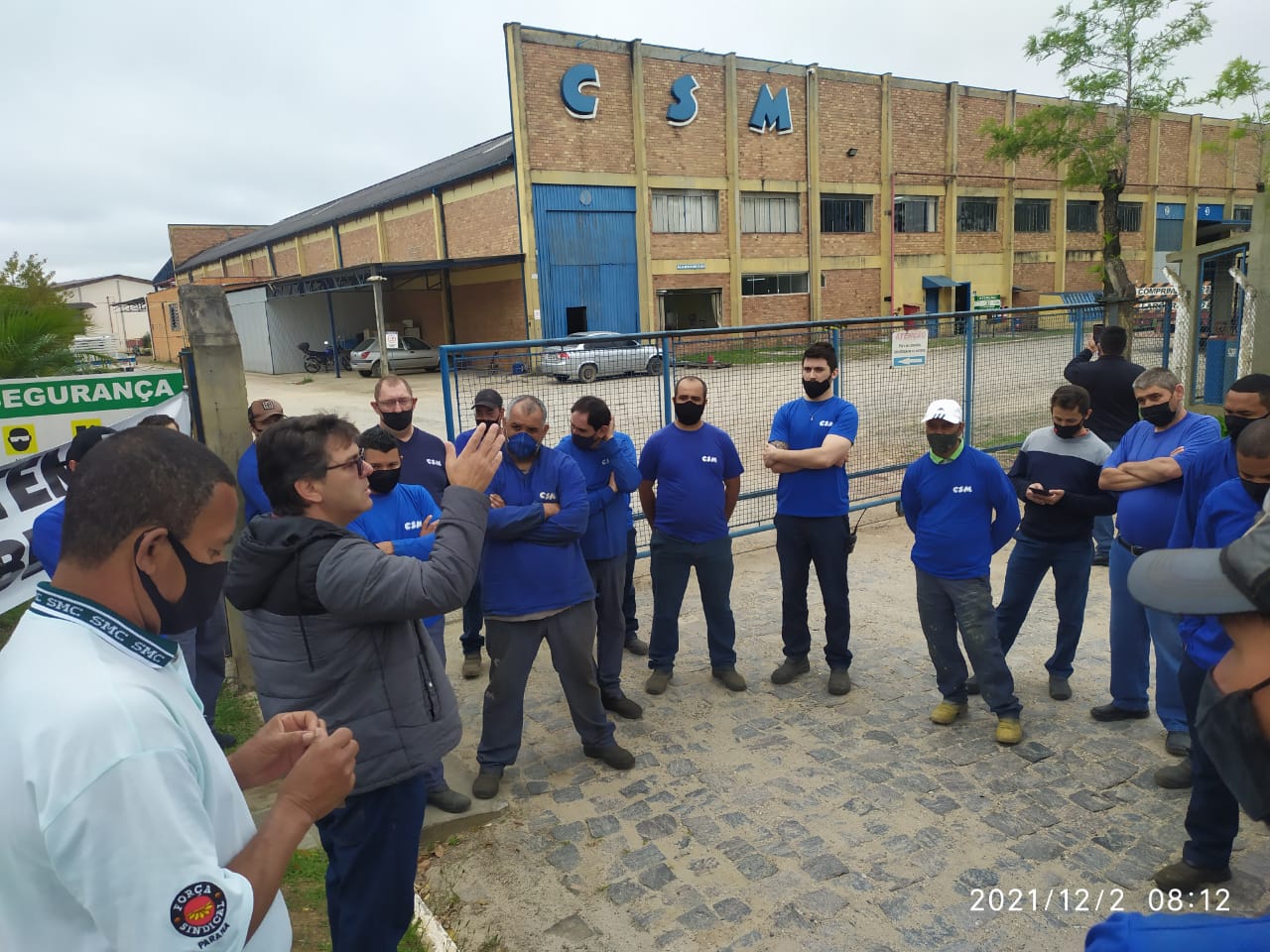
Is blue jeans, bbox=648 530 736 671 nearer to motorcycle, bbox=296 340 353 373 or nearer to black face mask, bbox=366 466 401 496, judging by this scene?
black face mask, bbox=366 466 401 496

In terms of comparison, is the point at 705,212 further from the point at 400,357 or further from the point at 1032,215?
the point at 1032,215

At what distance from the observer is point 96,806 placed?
1.17 meters

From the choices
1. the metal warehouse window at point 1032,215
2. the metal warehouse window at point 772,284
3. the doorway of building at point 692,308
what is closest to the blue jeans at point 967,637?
the doorway of building at point 692,308

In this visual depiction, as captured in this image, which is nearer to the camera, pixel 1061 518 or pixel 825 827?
pixel 825 827

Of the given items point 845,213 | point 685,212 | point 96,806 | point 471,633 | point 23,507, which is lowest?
point 471,633

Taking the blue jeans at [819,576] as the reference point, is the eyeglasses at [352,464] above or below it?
above

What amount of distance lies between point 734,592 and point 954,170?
34350 millimetres

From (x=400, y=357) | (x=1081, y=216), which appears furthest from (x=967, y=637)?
(x=1081, y=216)

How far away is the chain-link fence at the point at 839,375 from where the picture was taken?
6.90 meters

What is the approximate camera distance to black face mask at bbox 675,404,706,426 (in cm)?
545

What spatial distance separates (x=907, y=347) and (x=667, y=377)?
3.21 m

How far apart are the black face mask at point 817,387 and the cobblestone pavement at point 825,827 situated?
1942mm

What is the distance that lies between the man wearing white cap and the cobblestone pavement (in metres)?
0.30

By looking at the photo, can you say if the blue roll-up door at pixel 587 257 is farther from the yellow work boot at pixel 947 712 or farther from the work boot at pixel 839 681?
the yellow work boot at pixel 947 712
